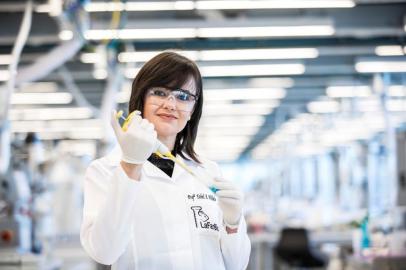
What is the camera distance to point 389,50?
744 centimetres

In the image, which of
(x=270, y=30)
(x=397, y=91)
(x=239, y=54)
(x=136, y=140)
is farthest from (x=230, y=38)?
(x=136, y=140)

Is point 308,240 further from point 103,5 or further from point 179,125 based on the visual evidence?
point 179,125

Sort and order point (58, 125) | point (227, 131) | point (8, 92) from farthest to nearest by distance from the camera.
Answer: point (227, 131), point (58, 125), point (8, 92)

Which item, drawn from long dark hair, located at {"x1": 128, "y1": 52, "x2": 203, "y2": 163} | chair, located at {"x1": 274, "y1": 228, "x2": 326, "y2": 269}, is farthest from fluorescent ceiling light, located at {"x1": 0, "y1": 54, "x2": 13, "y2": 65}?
long dark hair, located at {"x1": 128, "y1": 52, "x2": 203, "y2": 163}

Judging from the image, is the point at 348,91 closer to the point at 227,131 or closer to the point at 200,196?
the point at 227,131

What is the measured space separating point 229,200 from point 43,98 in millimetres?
9995

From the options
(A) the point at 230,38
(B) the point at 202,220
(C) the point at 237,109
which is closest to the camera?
(B) the point at 202,220

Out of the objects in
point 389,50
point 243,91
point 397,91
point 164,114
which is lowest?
point 397,91

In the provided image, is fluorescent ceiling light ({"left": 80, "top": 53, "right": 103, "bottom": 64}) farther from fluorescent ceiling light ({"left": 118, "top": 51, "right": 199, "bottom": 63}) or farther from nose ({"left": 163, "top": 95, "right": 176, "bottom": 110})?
nose ({"left": 163, "top": 95, "right": 176, "bottom": 110})

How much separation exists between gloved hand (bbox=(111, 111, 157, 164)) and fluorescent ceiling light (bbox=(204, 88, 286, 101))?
874cm

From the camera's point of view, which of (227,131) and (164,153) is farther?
(227,131)

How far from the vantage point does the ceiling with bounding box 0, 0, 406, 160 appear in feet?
18.6

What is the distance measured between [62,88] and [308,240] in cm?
484

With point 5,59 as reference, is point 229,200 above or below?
below
